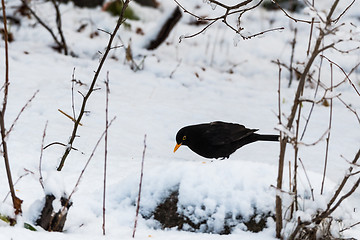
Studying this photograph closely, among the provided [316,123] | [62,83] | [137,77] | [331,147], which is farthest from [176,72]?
[331,147]

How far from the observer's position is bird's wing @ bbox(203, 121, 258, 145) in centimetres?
392

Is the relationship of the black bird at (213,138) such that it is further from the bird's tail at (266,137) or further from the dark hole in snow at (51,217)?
the dark hole in snow at (51,217)

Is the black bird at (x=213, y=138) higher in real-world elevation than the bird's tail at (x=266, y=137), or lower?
lower

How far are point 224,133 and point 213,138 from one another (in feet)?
0.34

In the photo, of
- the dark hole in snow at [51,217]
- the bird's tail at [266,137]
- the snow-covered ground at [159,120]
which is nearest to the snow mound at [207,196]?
the snow-covered ground at [159,120]

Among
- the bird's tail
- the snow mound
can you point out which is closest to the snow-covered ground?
the snow mound

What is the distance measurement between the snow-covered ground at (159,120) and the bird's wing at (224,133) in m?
0.21

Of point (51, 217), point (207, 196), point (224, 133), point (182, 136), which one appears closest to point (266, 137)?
point (224, 133)

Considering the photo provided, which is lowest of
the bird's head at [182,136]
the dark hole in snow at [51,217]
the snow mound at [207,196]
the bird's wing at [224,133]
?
the dark hole in snow at [51,217]

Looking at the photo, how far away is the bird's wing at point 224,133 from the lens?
3924 mm

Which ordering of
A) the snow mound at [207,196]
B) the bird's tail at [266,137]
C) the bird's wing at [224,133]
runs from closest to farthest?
the snow mound at [207,196] < the bird's wing at [224,133] < the bird's tail at [266,137]

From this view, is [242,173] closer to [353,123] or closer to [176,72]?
[353,123]

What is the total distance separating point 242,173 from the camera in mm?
2689

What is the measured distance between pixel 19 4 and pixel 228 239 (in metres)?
6.12
